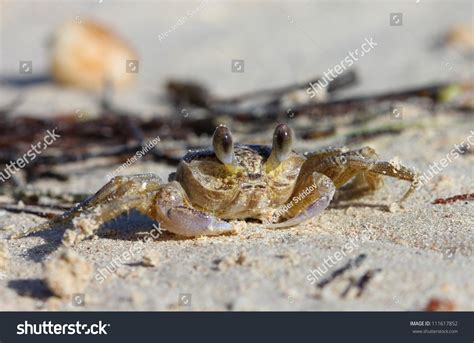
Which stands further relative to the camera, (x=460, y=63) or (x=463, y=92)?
(x=460, y=63)

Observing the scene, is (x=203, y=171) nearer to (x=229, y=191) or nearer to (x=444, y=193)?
(x=229, y=191)

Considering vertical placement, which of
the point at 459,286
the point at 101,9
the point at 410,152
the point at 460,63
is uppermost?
the point at 101,9

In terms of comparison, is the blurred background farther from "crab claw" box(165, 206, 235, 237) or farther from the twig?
"crab claw" box(165, 206, 235, 237)

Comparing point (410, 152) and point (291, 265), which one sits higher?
point (410, 152)

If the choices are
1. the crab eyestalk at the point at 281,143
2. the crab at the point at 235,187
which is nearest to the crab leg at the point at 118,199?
the crab at the point at 235,187

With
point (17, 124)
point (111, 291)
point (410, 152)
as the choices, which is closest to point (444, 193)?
point (410, 152)

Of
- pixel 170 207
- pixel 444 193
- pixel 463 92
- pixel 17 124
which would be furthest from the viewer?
pixel 463 92

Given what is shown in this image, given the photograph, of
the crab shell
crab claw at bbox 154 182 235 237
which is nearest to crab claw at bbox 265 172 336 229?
the crab shell
